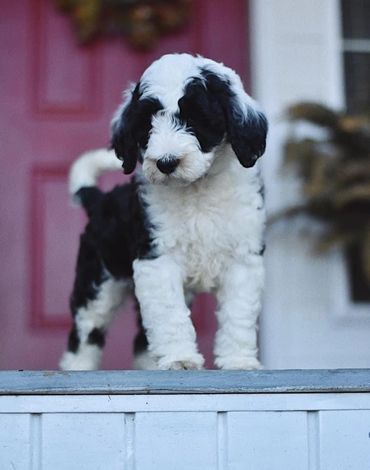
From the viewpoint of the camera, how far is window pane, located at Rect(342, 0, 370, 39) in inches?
213

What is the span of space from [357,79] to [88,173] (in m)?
2.14

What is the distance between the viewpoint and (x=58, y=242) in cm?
504

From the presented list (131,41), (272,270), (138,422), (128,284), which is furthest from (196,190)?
(131,41)

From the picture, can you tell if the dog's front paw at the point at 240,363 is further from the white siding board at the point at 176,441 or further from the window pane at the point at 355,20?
the window pane at the point at 355,20

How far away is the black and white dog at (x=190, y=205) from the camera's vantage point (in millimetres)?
2822

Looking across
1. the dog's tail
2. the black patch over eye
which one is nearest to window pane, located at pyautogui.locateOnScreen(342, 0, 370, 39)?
the dog's tail

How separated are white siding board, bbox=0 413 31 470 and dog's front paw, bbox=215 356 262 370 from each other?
2.44 feet

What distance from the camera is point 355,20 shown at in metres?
5.43

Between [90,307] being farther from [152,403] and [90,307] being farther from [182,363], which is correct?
[152,403]

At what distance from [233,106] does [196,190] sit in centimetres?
34

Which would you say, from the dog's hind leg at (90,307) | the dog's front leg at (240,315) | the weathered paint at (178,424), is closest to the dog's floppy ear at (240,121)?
the dog's front leg at (240,315)

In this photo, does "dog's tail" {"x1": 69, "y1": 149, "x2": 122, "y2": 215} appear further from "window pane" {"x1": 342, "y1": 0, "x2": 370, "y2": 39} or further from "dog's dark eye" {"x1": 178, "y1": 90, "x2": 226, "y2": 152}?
"window pane" {"x1": 342, "y1": 0, "x2": 370, "y2": 39}

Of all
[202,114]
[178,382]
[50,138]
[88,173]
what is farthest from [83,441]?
[50,138]

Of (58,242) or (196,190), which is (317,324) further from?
(196,190)
